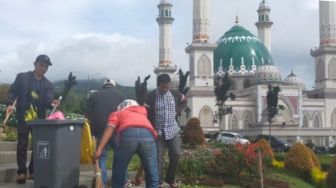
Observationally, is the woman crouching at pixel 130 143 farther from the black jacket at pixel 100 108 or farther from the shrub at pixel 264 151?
the shrub at pixel 264 151

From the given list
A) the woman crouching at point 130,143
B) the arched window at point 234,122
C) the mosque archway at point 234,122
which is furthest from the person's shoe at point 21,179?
the arched window at point 234,122

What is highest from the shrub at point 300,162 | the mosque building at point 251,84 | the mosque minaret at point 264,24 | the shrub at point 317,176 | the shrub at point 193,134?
the mosque minaret at point 264,24

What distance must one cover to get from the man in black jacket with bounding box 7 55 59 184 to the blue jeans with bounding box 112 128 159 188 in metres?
1.25

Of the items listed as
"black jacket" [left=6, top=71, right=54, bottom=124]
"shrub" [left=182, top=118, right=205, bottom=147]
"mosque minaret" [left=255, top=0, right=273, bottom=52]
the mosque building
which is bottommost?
"shrub" [left=182, top=118, right=205, bottom=147]

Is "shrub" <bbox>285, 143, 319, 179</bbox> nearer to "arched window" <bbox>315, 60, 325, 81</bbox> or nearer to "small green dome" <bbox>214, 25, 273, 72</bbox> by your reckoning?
"arched window" <bbox>315, 60, 325, 81</bbox>

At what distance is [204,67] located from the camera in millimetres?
54562

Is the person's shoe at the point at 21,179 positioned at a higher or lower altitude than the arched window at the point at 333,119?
lower

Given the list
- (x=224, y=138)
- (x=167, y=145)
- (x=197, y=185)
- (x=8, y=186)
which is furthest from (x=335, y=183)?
(x=224, y=138)

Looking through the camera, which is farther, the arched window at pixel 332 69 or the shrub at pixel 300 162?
the arched window at pixel 332 69

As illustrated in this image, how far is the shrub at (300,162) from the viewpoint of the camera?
1203 centimetres

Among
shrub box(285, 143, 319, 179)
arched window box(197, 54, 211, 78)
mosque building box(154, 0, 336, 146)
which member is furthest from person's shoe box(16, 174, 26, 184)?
arched window box(197, 54, 211, 78)

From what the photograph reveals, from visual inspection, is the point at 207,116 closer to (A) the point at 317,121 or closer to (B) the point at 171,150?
(A) the point at 317,121

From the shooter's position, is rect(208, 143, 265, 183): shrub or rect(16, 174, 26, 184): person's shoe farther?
rect(208, 143, 265, 183): shrub

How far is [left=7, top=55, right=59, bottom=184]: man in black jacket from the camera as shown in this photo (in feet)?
20.1
